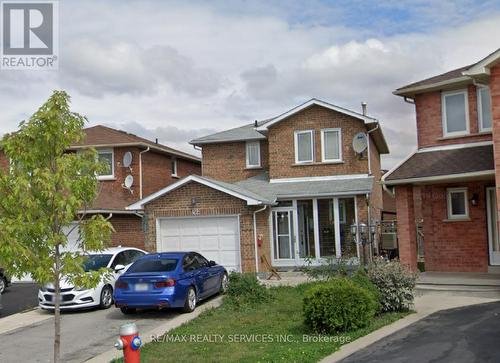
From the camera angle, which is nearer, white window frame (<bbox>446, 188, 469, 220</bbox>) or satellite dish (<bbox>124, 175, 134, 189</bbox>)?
white window frame (<bbox>446, 188, 469, 220</bbox>)

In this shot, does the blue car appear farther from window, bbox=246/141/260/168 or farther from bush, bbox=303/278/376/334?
window, bbox=246/141/260/168

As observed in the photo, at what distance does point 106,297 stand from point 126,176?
11.8m

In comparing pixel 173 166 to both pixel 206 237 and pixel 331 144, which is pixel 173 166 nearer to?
pixel 206 237

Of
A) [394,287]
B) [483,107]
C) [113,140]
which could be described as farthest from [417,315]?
[113,140]

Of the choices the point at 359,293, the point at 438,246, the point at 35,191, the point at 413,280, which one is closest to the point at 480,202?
the point at 438,246

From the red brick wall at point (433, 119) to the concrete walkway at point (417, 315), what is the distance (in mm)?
5371

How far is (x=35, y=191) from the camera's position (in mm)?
7215

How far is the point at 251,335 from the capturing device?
10.7 meters

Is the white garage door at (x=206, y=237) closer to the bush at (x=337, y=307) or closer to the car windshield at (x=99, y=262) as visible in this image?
the car windshield at (x=99, y=262)

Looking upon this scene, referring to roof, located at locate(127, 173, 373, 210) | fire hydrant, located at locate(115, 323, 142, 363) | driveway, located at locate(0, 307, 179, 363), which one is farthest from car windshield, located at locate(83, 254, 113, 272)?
fire hydrant, located at locate(115, 323, 142, 363)

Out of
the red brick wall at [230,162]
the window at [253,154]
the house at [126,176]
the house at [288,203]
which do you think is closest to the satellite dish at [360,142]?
the house at [288,203]

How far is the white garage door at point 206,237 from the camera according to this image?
67.3 ft

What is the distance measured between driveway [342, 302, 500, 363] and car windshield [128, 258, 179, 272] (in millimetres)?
5834

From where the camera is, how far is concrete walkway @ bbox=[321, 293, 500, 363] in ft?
30.1
